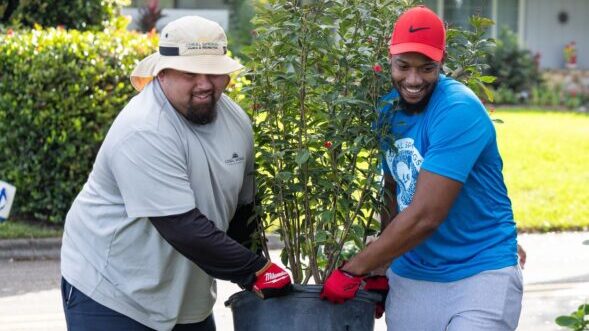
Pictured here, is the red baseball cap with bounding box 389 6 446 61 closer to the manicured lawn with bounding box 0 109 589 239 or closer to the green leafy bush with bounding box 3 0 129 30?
the manicured lawn with bounding box 0 109 589 239

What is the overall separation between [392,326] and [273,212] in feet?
2.03

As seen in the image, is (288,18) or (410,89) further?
(288,18)

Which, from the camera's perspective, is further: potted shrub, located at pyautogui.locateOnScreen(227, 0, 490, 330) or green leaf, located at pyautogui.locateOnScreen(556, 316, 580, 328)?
green leaf, located at pyautogui.locateOnScreen(556, 316, 580, 328)

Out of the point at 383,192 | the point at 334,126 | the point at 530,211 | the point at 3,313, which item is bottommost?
the point at 530,211

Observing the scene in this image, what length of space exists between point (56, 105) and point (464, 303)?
6166 mm

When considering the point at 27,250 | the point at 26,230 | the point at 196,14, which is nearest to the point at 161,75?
the point at 27,250

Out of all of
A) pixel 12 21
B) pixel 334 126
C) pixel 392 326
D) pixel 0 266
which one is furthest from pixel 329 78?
pixel 12 21

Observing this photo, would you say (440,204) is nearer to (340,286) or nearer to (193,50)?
(340,286)

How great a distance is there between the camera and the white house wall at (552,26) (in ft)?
83.5

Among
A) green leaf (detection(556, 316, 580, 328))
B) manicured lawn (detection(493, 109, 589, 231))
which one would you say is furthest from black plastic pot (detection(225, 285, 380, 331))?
manicured lawn (detection(493, 109, 589, 231))

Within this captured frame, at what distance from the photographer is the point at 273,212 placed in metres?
4.24

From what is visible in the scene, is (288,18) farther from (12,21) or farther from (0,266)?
(12,21)

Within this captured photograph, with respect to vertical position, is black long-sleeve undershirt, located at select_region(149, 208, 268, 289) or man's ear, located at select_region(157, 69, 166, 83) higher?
man's ear, located at select_region(157, 69, 166, 83)

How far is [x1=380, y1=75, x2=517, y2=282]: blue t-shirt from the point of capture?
3.70 metres
